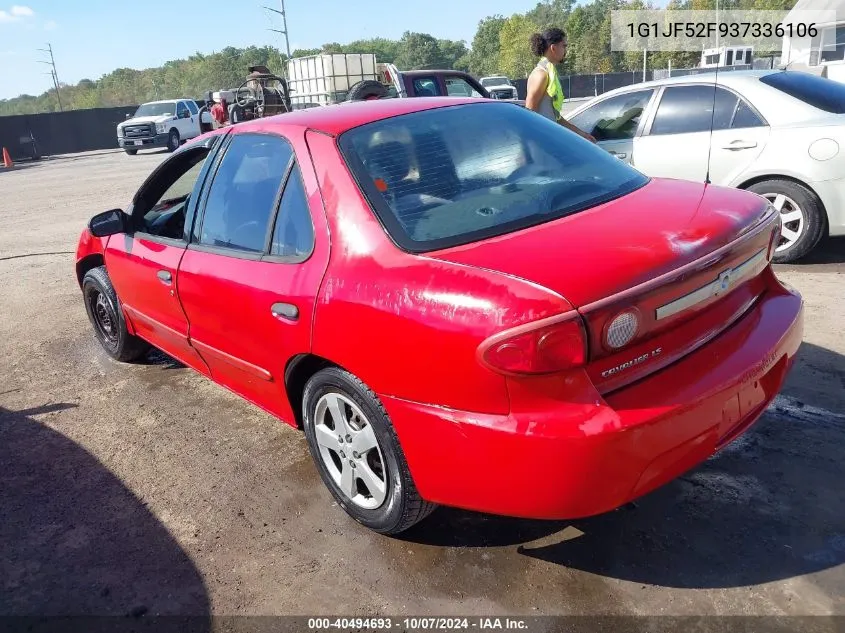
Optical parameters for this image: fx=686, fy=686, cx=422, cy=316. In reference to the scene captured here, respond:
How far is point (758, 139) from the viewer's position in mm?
5414

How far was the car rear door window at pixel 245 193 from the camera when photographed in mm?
2953

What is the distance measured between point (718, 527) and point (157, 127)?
26.8 meters

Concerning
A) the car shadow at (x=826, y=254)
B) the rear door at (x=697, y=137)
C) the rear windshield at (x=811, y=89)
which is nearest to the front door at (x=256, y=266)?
the rear door at (x=697, y=137)

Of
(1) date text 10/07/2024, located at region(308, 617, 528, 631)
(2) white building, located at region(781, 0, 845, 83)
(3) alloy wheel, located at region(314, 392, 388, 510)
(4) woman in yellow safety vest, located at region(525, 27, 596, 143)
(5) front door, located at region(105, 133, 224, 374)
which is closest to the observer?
(1) date text 10/07/2024, located at region(308, 617, 528, 631)

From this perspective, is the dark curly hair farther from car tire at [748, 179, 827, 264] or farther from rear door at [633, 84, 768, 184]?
car tire at [748, 179, 827, 264]

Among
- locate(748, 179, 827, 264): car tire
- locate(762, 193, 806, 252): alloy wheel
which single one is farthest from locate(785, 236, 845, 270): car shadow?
locate(762, 193, 806, 252): alloy wheel

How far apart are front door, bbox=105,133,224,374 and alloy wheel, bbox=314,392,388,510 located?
1.16 m

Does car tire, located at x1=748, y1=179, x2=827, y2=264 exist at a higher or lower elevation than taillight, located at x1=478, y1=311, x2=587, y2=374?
lower

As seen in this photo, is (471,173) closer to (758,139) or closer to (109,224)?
(109,224)

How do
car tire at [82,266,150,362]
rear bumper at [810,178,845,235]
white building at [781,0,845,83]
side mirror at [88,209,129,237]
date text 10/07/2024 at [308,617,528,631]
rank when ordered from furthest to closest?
white building at [781,0,845,83], rear bumper at [810,178,845,235], car tire at [82,266,150,362], side mirror at [88,209,129,237], date text 10/07/2024 at [308,617,528,631]

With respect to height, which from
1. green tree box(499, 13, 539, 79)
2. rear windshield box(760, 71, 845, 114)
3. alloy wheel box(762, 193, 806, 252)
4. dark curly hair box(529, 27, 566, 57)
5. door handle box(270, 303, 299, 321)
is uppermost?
green tree box(499, 13, 539, 79)

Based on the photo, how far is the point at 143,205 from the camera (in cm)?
416

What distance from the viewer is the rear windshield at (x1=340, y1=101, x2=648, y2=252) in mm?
2451

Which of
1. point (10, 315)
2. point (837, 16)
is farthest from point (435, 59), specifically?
point (10, 315)
